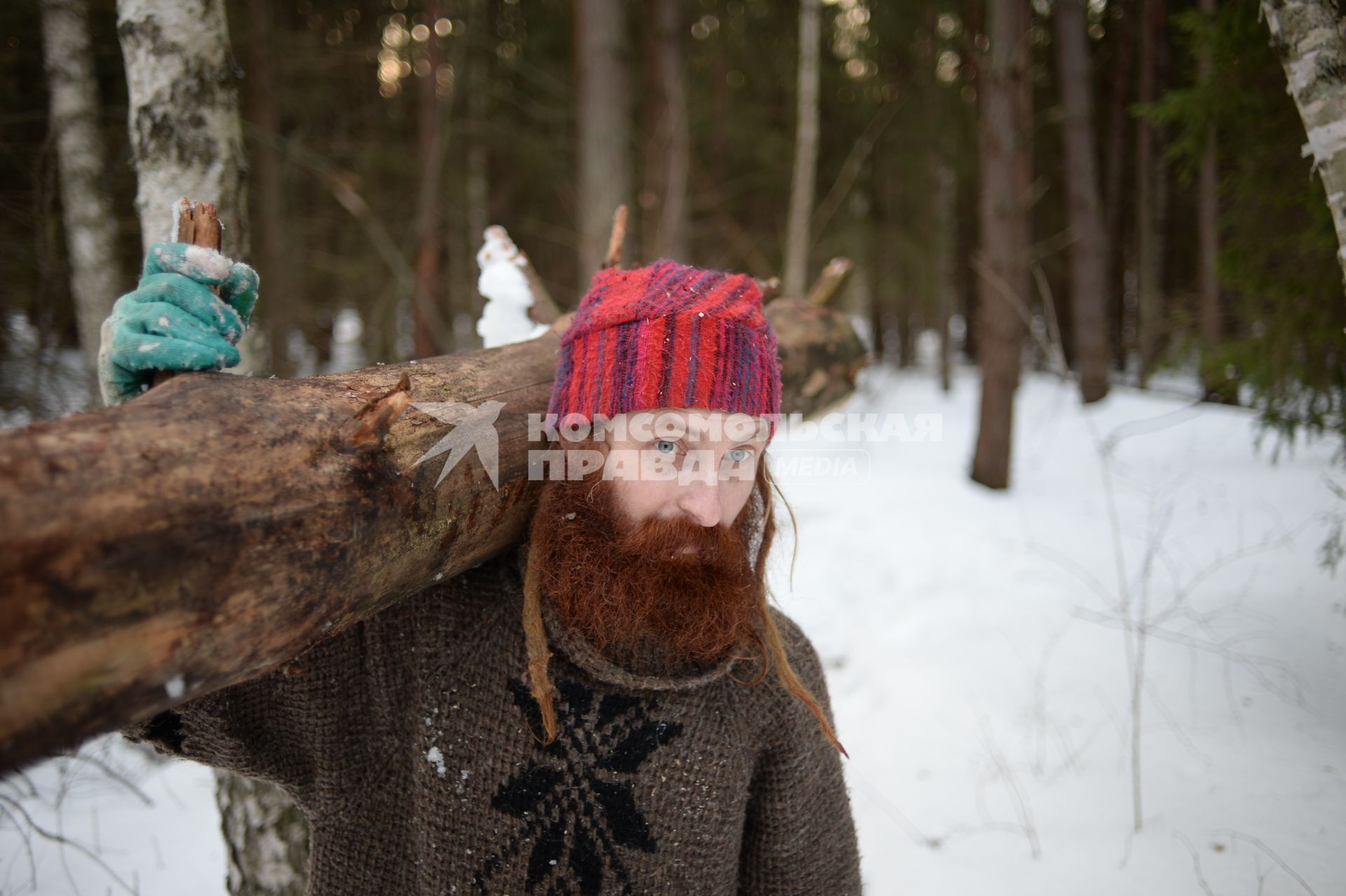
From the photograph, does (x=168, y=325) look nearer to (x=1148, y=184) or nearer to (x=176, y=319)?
(x=176, y=319)

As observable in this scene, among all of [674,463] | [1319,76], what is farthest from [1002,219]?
[674,463]

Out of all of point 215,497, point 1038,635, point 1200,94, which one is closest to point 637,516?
point 215,497

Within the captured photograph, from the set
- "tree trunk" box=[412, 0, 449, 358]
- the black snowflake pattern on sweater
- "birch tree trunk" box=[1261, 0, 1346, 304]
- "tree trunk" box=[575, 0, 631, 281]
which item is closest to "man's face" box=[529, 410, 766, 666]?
the black snowflake pattern on sweater

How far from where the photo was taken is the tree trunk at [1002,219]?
18.6 feet

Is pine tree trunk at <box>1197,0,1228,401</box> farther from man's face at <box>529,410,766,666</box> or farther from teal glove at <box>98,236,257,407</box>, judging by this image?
teal glove at <box>98,236,257,407</box>

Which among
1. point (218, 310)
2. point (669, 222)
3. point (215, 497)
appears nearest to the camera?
point (215, 497)

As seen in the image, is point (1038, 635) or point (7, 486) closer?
point (7, 486)

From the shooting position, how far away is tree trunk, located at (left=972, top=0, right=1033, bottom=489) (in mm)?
5664

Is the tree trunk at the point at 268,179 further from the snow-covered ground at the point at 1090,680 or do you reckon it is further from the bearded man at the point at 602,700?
the snow-covered ground at the point at 1090,680

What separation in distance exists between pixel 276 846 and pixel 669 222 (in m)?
5.78

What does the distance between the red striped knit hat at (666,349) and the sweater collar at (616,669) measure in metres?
0.44

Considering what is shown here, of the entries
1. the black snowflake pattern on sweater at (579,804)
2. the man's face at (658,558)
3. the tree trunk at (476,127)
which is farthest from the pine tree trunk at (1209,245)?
the tree trunk at (476,127)

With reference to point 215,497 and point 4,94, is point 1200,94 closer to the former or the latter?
point 215,497

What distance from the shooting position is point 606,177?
18.4 ft
